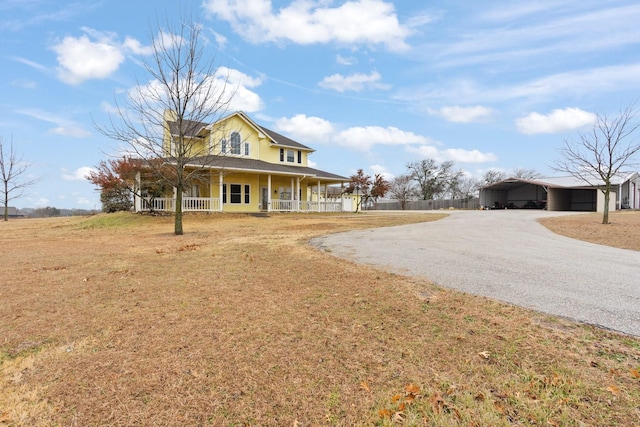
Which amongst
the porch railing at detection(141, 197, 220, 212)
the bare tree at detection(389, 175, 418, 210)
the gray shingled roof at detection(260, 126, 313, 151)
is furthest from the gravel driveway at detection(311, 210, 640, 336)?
the bare tree at detection(389, 175, 418, 210)

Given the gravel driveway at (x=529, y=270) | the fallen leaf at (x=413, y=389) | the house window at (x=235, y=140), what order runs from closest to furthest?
1. the fallen leaf at (x=413, y=389)
2. the gravel driveway at (x=529, y=270)
3. the house window at (x=235, y=140)

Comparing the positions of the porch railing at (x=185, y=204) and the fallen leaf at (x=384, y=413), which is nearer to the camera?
the fallen leaf at (x=384, y=413)

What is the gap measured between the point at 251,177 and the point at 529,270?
21.2m

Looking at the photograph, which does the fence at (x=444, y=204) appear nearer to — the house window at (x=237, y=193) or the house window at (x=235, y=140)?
the house window at (x=237, y=193)

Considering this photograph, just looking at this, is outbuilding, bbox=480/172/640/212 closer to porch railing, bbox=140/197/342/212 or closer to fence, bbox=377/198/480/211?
fence, bbox=377/198/480/211

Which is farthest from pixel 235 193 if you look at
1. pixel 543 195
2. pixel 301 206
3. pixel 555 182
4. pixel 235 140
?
pixel 543 195

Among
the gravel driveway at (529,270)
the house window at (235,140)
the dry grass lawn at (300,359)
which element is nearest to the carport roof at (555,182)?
the gravel driveway at (529,270)

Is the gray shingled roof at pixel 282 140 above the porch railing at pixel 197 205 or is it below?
above

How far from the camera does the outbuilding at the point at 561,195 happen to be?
106 feet

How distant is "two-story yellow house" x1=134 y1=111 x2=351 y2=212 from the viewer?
2170 cm

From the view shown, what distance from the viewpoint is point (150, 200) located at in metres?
20.8

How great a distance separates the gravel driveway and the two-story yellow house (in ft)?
47.0

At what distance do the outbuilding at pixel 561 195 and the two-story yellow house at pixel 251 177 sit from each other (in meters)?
22.8

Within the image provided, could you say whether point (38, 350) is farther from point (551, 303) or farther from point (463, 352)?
point (551, 303)
